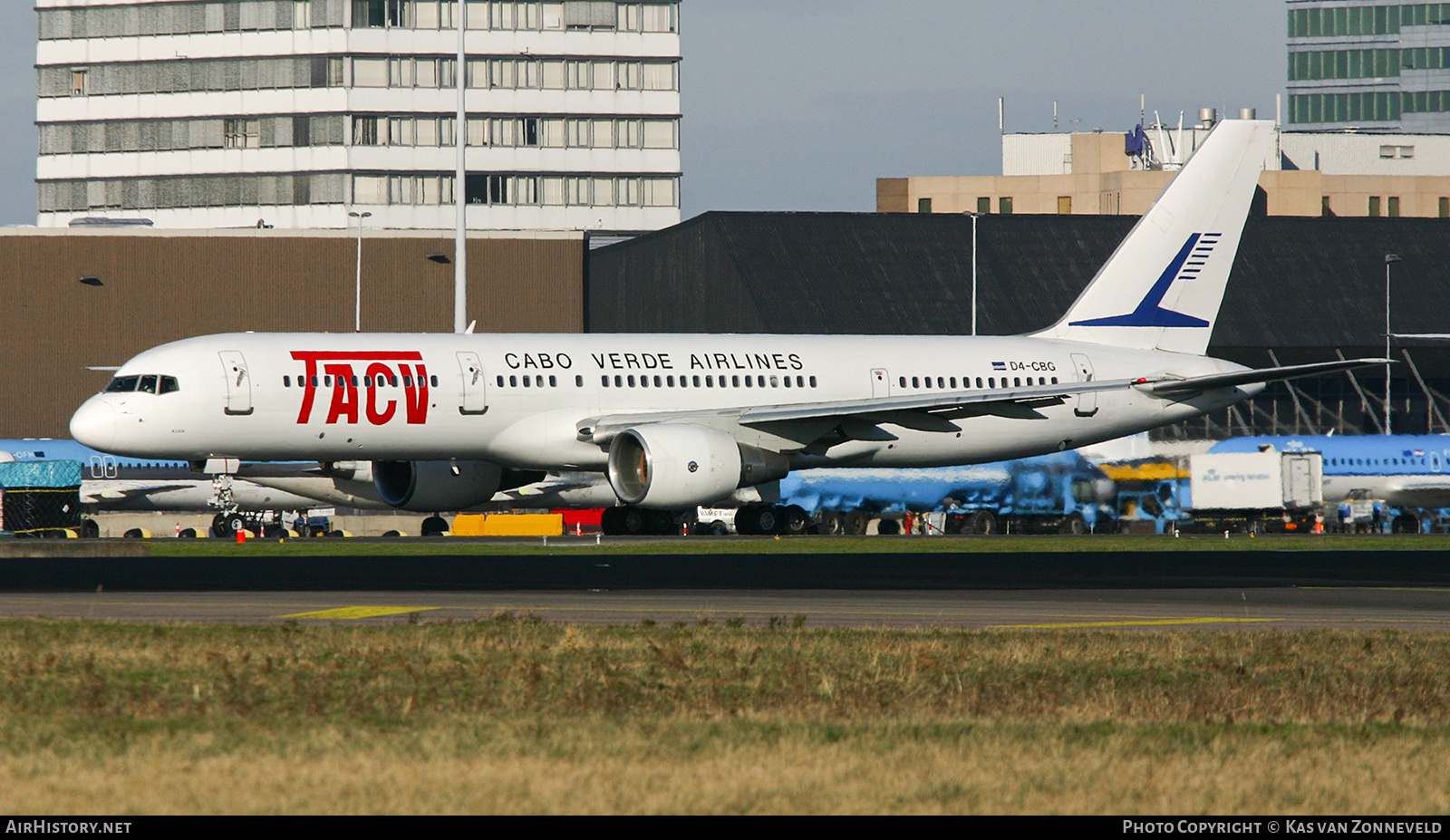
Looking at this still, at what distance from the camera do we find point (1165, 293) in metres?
45.6

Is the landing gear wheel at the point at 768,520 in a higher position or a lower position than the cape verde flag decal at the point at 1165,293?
lower

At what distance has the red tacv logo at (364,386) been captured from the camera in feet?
120

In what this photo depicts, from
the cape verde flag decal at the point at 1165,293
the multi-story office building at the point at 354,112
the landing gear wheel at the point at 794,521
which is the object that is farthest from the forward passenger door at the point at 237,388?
the multi-story office building at the point at 354,112

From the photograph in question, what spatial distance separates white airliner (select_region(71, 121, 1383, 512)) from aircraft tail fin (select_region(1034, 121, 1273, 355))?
50mm

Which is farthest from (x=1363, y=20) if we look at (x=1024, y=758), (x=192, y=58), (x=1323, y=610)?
(x=1024, y=758)

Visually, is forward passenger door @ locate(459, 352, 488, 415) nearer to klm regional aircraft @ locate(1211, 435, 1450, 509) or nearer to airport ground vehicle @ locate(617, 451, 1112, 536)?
airport ground vehicle @ locate(617, 451, 1112, 536)

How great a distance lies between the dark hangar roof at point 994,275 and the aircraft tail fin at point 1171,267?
30.0 m

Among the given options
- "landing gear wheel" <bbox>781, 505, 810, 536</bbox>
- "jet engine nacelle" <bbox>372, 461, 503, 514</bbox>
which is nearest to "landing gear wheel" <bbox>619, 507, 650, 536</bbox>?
"jet engine nacelle" <bbox>372, 461, 503, 514</bbox>

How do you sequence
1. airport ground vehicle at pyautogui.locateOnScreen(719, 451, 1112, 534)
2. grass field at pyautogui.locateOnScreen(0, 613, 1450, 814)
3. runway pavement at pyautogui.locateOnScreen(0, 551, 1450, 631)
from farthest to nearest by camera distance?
1. airport ground vehicle at pyautogui.locateOnScreen(719, 451, 1112, 534)
2. runway pavement at pyautogui.locateOnScreen(0, 551, 1450, 631)
3. grass field at pyautogui.locateOnScreen(0, 613, 1450, 814)

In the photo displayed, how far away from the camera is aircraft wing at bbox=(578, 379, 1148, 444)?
3881 cm

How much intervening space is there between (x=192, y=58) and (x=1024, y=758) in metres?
138

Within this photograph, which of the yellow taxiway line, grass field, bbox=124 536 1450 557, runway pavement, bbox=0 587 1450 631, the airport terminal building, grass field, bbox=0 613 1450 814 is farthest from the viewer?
the airport terminal building

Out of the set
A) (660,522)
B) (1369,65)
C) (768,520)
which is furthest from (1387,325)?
(1369,65)

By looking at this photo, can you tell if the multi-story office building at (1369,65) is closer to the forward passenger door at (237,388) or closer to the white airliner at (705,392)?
the white airliner at (705,392)
